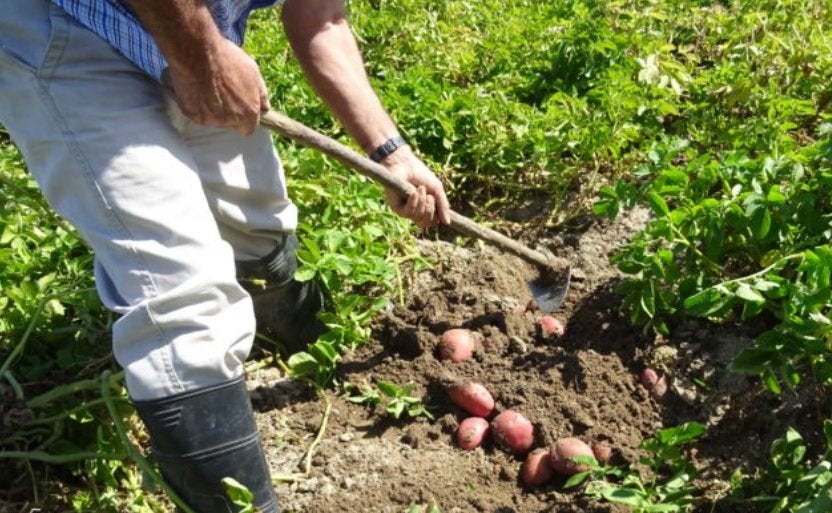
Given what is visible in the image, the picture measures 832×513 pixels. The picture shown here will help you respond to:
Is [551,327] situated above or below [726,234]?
below

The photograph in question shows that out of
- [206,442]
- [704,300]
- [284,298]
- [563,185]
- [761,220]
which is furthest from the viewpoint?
[563,185]

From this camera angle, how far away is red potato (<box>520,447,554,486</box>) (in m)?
2.57

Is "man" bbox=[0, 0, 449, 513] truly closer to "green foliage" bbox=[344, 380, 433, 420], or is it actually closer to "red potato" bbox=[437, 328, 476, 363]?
"green foliage" bbox=[344, 380, 433, 420]

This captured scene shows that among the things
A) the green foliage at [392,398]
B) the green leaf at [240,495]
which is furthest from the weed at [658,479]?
the green leaf at [240,495]

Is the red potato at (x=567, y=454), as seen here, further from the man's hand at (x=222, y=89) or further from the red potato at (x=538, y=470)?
the man's hand at (x=222, y=89)

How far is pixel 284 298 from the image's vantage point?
10.00 ft

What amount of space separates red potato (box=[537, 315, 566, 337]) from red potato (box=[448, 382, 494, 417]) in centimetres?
34

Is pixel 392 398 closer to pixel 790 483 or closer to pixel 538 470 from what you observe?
pixel 538 470

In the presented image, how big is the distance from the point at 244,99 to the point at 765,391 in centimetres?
154

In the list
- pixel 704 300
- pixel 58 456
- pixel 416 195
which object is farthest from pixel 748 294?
pixel 58 456

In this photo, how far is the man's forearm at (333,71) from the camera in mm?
2844

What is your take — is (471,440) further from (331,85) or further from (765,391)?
(331,85)

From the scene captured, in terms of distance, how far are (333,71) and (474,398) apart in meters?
1.02

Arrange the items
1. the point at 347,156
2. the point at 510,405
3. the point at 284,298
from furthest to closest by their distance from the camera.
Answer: the point at 284,298
the point at 510,405
the point at 347,156
